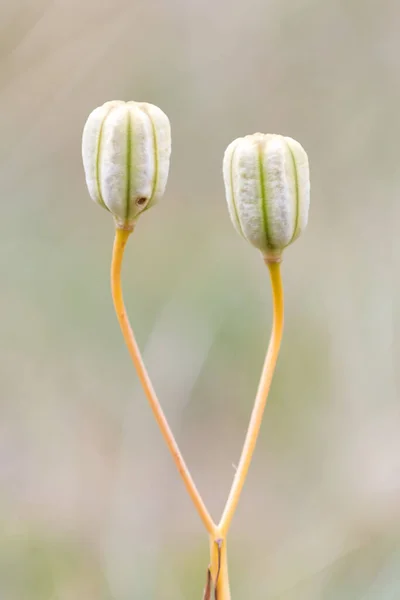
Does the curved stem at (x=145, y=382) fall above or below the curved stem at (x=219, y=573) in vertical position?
above

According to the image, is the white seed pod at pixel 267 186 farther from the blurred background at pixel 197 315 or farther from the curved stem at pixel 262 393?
the blurred background at pixel 197 315

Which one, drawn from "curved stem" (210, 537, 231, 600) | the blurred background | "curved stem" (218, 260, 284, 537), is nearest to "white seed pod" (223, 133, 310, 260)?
"curved stem" (218, 260, 284, 537)

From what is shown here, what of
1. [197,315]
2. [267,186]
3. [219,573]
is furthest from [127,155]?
[197,315]

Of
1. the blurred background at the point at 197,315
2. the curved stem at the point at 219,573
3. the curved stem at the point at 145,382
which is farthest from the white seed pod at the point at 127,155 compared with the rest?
the blurred background at the point at 197,315

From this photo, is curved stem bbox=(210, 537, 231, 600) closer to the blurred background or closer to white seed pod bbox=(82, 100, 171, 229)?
white seed pod bbox=(82, 100, 171, 229)

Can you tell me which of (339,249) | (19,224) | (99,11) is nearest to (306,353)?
(339,249)

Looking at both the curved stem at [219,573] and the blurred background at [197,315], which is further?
the blurred background at [197,315]

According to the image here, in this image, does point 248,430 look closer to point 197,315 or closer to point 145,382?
point 145,382
